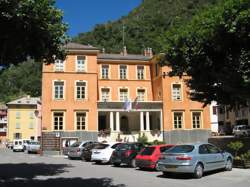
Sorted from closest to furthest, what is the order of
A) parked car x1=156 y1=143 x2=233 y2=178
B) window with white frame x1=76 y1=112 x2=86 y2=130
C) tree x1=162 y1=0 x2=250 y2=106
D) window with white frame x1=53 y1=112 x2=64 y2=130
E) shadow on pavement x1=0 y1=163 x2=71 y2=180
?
1. parked car x1=156 y1=143 x2=233 y2=178
2. shadow on pavement x1=0 y1=163 x2=71 y2=180
3. tree x1=162 y1=0 x2=250 y2=106
4. window with white frame x1=53 y1=112 x2=64 y2=130
5. window with white frame x1=76 y1=112 x2=86 y2=130

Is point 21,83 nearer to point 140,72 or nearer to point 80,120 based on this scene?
point 140,72

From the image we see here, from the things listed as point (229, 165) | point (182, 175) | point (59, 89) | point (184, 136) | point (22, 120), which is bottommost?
point (182, 175)

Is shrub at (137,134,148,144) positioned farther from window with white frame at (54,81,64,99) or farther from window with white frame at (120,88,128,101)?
window with white frame at (54,81,64,99)

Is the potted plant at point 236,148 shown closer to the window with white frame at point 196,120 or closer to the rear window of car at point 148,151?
the rear window of car at point 148,151

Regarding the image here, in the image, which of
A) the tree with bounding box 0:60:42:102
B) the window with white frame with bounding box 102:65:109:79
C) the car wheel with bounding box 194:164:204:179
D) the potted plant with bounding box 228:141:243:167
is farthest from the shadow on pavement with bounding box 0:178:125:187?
the tree with bounding box 0:60:42:102

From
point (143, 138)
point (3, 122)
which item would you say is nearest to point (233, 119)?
point (143, 138)

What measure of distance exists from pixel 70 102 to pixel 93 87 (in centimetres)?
318

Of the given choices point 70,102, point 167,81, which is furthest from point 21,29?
point 167,81

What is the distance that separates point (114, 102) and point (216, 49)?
25142 mm

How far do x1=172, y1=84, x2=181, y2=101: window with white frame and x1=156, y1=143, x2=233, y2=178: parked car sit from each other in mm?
27564

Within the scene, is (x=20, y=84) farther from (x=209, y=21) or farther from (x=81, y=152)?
(x=209, y=21)

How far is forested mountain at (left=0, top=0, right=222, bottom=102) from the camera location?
84.1 metres

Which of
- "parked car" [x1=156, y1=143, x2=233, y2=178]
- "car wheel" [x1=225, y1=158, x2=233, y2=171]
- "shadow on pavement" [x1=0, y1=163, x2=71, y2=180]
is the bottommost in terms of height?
"shadow on pavement" [x1=0, y1=163, x2=71, y2=180]

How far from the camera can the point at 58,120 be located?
4159cm
